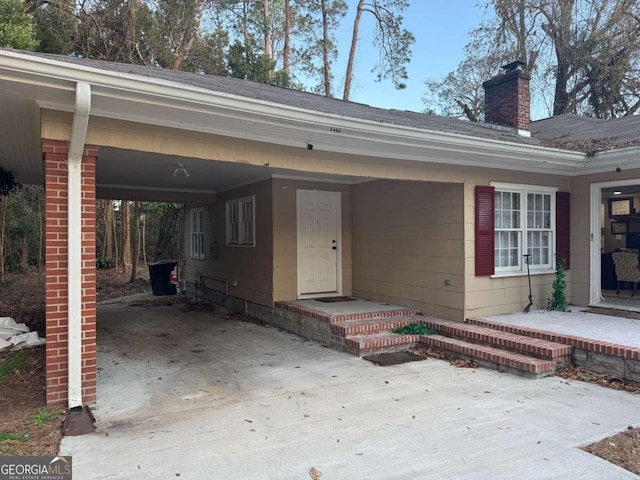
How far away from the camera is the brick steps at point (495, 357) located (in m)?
4.69

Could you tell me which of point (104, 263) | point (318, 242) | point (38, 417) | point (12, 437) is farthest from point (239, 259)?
point (104, 263)

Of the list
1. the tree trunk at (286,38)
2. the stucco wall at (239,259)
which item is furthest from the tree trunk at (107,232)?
the tree trunk at (286,38)

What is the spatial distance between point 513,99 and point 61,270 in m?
8.36

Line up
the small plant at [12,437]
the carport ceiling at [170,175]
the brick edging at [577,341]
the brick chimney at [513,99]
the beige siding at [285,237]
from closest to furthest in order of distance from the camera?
the small plant at [12,437] → the brick edging at [577,341] → the carport ceiling at [170,175] → the beige siding at [285,237] → the brick chimney at [513,99]

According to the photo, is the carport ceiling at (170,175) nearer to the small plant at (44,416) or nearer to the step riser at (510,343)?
the small plant at (44,416)

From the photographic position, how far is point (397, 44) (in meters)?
18.3

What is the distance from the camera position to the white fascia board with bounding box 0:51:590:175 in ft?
10.9

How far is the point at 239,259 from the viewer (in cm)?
894

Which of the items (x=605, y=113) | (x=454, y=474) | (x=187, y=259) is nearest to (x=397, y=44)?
(x=605, y=113)

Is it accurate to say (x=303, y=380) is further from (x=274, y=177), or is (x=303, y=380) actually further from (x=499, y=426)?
(x=274, y=177)

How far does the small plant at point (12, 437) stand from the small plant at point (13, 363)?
1.59m

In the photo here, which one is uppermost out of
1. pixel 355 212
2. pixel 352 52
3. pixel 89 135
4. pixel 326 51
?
pixel 326 51

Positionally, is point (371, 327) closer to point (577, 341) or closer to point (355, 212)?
point (577, 341)

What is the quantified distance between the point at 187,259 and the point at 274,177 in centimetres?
573
